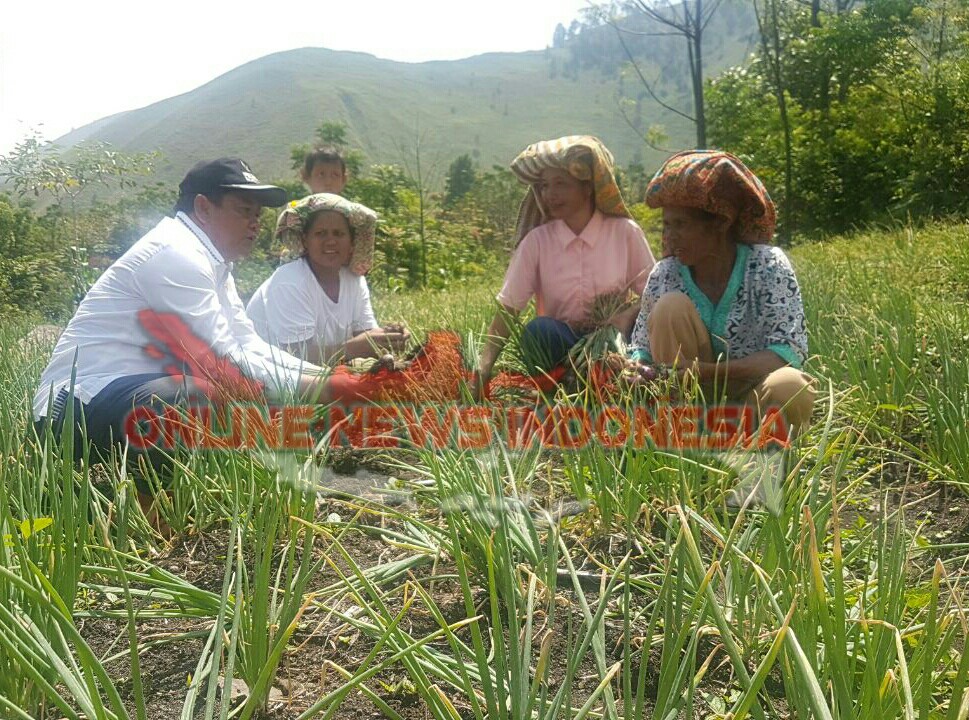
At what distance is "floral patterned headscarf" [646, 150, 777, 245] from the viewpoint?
7.63ft

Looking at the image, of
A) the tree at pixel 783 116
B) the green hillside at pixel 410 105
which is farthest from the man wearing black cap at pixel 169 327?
the green hillside at pixel 410 105

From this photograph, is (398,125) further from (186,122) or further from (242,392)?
(242,392)

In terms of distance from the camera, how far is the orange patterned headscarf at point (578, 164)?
3.11 meters

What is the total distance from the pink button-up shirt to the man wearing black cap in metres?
1.16

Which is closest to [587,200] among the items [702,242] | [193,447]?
[702,242]

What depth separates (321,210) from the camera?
333cm

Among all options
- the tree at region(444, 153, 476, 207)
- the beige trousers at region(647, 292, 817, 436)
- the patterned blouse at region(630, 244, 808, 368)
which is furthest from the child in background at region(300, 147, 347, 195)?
the tree at region(444, 153, 476, 207)

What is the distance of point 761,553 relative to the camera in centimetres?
141

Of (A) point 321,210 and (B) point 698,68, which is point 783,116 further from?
(A) point 321,210

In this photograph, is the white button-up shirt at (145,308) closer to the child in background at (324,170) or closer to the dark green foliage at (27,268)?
the child in background at (324,170)

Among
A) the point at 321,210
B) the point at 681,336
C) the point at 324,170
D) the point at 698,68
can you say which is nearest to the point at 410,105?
the point at 698,68

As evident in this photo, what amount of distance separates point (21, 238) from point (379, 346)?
246 inches

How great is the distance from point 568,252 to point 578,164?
0.38 m

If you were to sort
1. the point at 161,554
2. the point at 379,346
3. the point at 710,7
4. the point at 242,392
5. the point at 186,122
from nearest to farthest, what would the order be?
the point at 161,554
the point at 242,392
the point at 379,346
the point at 710,7
the point at 186,122
